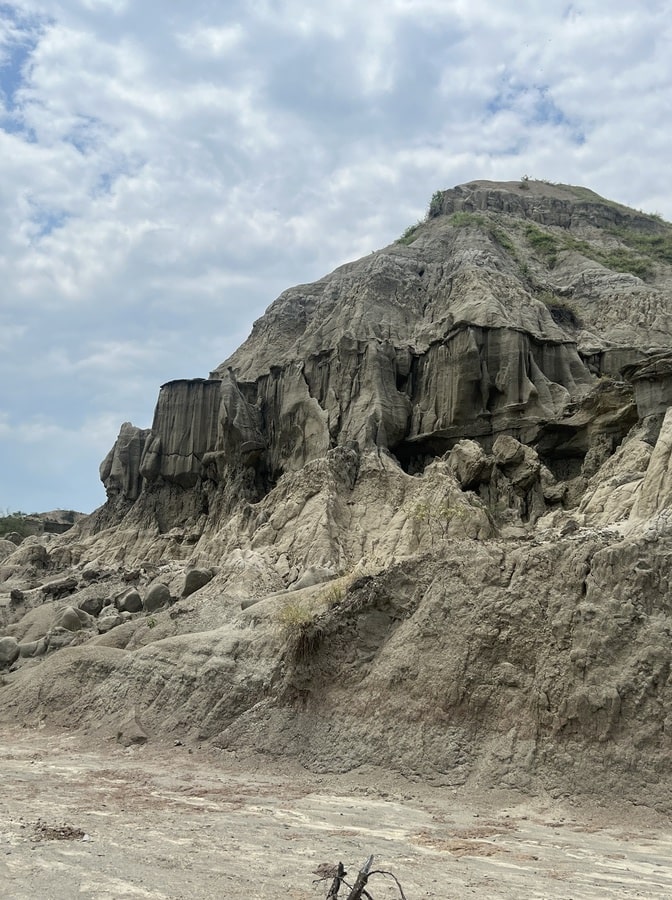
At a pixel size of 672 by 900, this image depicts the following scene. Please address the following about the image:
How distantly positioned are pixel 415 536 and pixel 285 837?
14.3m

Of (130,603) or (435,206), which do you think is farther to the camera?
(435,206)

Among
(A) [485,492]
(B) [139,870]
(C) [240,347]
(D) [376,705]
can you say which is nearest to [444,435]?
(A) [485,492]

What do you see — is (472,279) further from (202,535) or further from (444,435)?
(202,535)

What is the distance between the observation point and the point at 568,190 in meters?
57.9

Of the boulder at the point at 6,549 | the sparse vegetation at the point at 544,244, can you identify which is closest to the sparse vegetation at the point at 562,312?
the sparse vegetation at the point at 544,244

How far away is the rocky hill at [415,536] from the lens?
33.3ft

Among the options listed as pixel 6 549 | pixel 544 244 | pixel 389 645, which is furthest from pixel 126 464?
pixel 389 645

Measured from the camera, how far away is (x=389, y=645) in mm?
11719

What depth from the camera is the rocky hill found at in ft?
33.3

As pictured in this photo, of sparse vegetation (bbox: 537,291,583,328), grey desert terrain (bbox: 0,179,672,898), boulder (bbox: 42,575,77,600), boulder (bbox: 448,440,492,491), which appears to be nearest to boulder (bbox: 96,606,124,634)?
grey desert terrain (bbox: 0,179,672,898)

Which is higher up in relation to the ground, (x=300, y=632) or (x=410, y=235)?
(x=410, y=235)

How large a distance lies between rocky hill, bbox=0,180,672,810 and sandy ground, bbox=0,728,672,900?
72 cm

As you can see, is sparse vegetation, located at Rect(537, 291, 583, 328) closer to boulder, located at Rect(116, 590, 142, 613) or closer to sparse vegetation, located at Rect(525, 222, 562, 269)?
sparse vegetation, located at Rect(525, 222, 562, 269)

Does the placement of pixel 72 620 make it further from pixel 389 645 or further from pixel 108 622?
pixel 389 645
